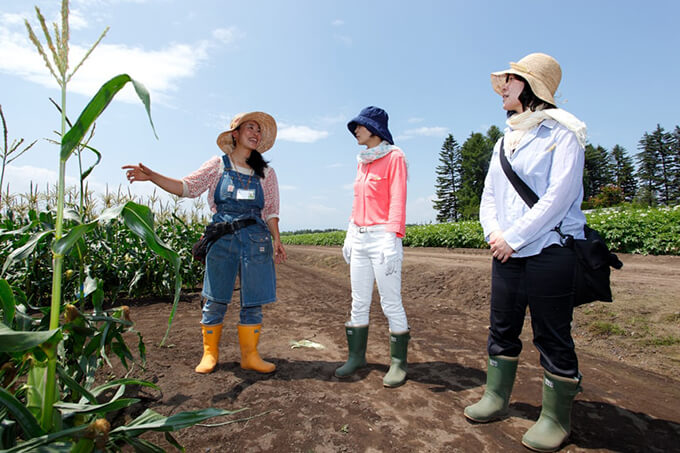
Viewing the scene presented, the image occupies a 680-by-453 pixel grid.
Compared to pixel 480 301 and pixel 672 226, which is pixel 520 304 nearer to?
pixel 480 301

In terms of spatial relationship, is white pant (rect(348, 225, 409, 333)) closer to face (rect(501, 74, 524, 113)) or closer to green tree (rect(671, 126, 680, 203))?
face (rect(501, 74, 524, 113))

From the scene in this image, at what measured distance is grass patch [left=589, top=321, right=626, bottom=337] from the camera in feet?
12.3

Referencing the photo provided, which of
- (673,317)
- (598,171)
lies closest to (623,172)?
(598,171)

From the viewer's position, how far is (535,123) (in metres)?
1.87

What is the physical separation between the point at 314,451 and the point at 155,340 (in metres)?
2.06

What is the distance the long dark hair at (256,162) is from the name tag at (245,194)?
180 millimetres

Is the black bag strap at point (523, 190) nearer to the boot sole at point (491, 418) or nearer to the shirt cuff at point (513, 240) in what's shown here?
the shirt cuff at point (513, 240)

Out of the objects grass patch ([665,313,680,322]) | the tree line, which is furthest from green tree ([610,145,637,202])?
grass patch ([665,313,680,322])

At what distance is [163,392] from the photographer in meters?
2.17

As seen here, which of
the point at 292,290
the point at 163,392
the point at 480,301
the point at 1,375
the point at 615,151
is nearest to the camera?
the point at 1,375

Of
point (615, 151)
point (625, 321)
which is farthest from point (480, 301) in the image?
point (615, 151)

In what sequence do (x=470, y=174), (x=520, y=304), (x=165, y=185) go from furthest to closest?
(x=470, y=174)
(x=165, y=185)
(x=520, y=304)

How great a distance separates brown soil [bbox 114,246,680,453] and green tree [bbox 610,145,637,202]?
2904 inches

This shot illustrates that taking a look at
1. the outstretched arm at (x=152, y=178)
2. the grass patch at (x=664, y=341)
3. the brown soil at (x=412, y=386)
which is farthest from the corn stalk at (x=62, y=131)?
the grass patch at (x=664, y=341)
